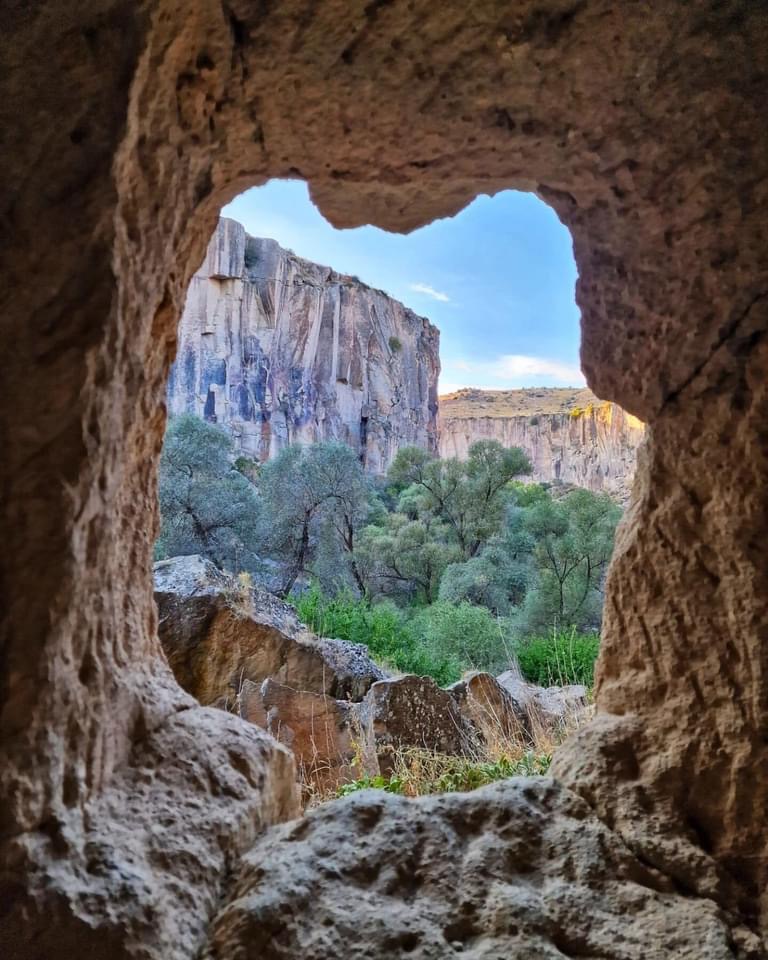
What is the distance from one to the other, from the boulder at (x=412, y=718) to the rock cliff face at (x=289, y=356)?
19.8m

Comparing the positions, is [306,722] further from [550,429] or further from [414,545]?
[550,429]

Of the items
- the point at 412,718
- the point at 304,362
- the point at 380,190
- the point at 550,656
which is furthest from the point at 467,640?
the point at 304,362

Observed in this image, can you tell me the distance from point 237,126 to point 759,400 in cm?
135

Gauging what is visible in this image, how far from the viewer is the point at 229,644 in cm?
464

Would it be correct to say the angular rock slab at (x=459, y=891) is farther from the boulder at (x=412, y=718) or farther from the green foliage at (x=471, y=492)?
the green foliage at (x=471, y=492)

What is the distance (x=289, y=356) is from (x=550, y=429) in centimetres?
2200

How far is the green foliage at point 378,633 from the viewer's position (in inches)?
328

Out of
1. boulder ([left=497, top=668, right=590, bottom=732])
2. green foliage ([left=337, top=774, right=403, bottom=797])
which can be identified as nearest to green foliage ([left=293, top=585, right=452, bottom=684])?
boulder ([left=497, top=668, right=590, bottom=732])

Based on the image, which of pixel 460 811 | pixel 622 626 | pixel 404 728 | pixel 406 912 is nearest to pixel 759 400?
pixel 622 626

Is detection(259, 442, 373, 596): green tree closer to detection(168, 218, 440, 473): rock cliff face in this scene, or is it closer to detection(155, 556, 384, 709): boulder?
detection(155, 556, 384, 709): boulder

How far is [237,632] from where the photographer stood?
15.3 feet

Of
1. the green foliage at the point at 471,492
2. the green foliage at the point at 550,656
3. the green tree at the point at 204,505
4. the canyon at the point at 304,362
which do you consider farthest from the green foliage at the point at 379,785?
the canyon at the point at 304,362

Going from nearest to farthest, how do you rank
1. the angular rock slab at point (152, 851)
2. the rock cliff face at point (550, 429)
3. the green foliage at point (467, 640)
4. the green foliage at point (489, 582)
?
1. the angular rock slab at point (152, 851)
2. the green foliage at point (467, 640)
3. the green foliage at point (489, 582)
4. the rock cliff face at point (550, 429)

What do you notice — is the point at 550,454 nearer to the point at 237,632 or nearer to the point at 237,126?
the point at 237,632
